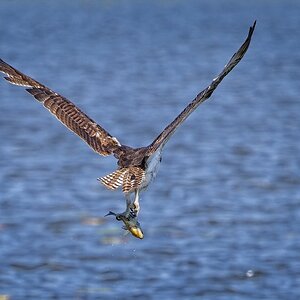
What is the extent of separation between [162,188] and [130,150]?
33.0ft

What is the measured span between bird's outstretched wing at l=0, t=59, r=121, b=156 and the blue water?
3.23m

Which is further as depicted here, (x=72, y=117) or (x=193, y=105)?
(x=72, y=117)

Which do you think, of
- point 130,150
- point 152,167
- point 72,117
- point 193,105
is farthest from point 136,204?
point 72,117

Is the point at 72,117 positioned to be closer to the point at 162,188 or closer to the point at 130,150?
the point at 130,150

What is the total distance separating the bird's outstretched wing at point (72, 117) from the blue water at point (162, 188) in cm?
323

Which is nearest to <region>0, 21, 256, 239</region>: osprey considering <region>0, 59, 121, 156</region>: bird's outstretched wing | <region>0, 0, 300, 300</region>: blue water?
<region>0, 59, 121, 156</region>: bird's outstretched wing

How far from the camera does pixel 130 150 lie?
10.4 meters

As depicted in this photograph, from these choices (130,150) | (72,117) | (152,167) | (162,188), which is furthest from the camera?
(162,188)

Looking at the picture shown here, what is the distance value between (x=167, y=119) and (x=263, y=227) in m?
12.9

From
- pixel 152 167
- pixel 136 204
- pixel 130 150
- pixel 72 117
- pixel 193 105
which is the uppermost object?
pixel 72 117

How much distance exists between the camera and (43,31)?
217 feet

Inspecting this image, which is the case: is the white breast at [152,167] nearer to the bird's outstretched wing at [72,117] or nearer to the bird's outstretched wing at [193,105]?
the bird's outstretched wing at [193,105]

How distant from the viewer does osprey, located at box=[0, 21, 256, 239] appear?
30.7ft

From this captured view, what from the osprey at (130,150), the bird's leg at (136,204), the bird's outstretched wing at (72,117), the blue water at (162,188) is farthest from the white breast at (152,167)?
the blue water at (162,188)
